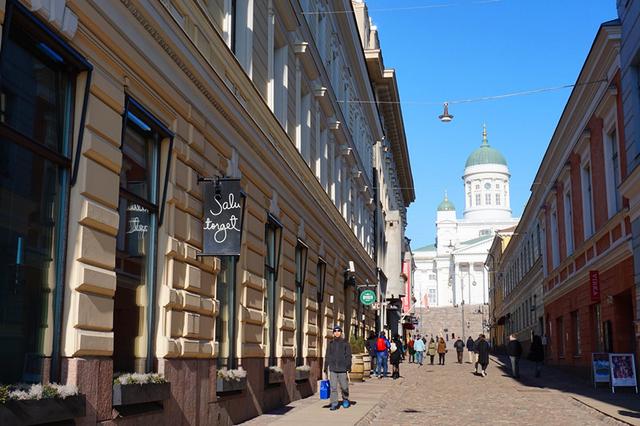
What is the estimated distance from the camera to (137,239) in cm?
952

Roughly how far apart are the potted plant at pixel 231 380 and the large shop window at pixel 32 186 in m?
4.82

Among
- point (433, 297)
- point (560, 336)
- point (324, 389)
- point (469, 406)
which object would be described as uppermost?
point (433, 297)

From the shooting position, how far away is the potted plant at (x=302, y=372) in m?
18.0

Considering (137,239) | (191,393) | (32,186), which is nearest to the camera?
(32,186)

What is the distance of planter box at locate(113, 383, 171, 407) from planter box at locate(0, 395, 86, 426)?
3.05 feet

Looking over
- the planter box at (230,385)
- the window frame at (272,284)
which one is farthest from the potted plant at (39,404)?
the window frame at (272,284)

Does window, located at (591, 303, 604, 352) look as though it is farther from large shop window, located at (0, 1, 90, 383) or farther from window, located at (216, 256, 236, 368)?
large shop window, located at (0, 1, 90, 383)

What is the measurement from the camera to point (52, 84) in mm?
7664

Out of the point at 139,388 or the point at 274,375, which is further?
the point at 274,375

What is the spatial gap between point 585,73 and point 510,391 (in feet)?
30.9

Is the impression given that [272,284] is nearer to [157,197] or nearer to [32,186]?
[157,197]

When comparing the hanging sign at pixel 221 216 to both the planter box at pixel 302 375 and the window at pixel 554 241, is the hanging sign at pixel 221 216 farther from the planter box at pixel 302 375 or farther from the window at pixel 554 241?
the window at pixel 554 241

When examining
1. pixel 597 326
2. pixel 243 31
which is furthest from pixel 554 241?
pixel 243 31

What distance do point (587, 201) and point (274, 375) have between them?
1548 centimetres
